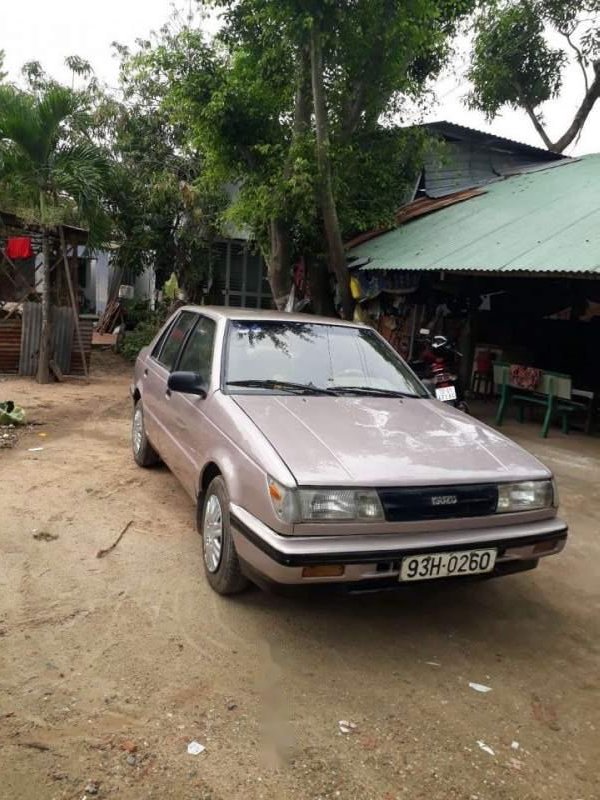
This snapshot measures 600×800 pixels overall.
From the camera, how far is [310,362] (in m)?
4.08

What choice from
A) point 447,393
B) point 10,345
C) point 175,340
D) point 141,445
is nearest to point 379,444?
point 175,340

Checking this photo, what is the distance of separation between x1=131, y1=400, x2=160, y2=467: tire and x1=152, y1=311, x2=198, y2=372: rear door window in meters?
0.60

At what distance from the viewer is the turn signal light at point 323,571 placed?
265 cm

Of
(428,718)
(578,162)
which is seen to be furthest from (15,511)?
(578,162)

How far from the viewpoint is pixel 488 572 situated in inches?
117

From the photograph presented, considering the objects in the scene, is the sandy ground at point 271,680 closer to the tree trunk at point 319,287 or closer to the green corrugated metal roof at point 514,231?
the green corrugated metal roof at point 514,231

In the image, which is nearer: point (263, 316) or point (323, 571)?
point (323, 571)

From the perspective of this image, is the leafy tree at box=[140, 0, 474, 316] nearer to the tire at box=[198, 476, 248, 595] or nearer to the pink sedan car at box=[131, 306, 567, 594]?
the pink sedan car at box=[131, 306, 567, 594]

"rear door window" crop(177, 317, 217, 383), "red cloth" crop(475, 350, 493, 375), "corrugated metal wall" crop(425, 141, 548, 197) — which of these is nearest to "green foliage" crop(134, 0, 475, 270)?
"corrugated metal wall" crop(425, 141, 548, 197)

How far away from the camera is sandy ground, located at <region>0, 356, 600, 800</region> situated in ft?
7.20

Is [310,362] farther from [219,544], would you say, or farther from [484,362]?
[484,362]

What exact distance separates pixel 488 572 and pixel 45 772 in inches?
80.1

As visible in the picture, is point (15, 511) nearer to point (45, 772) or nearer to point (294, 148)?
point (45, 772)

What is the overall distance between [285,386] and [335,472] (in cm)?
115
